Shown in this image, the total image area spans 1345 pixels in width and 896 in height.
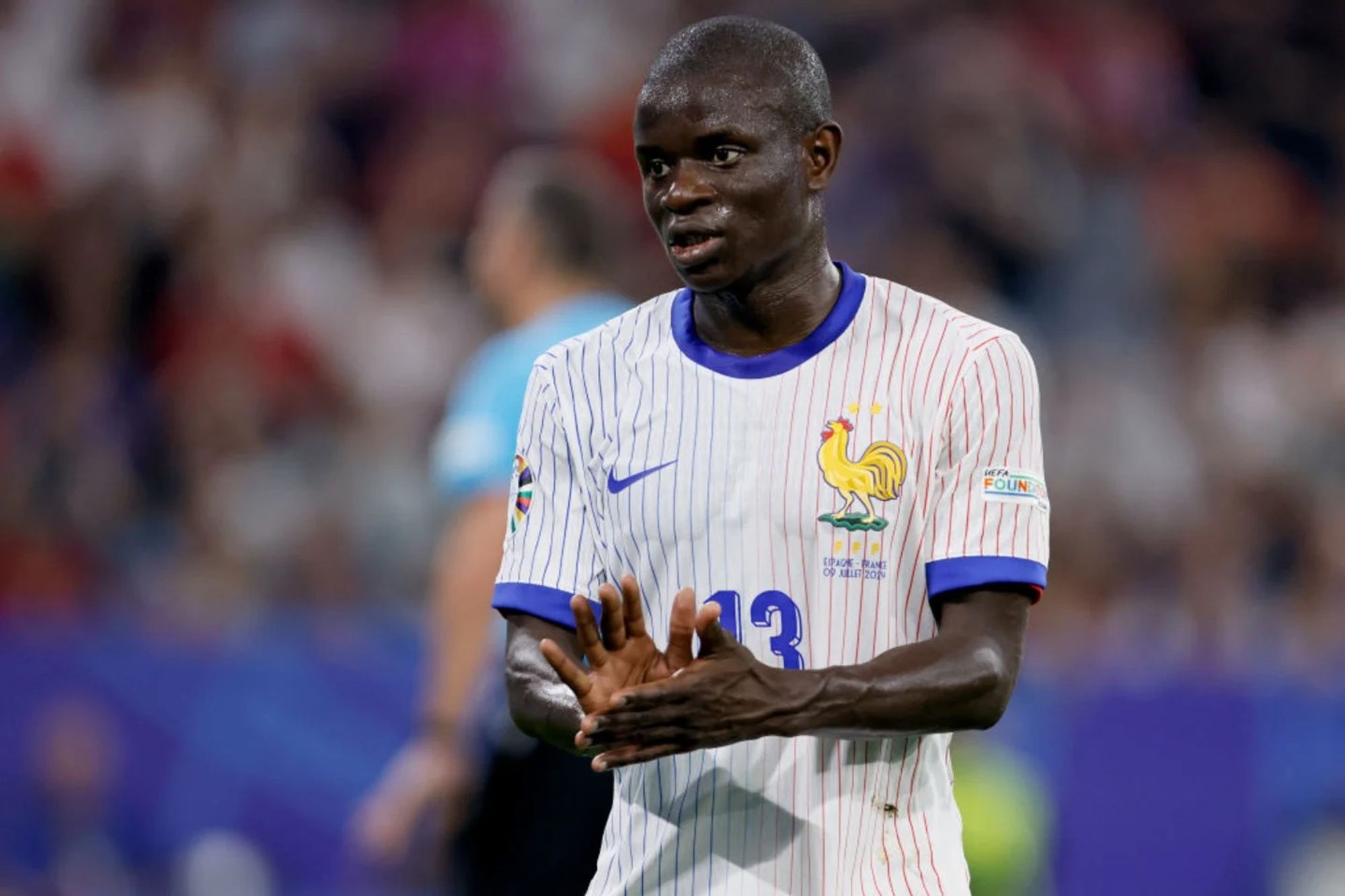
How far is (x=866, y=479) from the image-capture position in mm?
3115

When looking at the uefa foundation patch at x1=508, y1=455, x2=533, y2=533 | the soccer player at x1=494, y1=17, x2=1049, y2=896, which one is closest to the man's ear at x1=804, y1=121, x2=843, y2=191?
the soccer player at x1=494, y1=17, x2=1049, y2=896

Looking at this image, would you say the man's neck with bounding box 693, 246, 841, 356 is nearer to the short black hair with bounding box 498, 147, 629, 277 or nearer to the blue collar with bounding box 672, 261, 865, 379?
the blue collar with bounding box 672, 261, 865, 379

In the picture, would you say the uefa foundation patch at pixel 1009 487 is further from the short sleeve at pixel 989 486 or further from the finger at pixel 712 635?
the finger at pixel 712 635

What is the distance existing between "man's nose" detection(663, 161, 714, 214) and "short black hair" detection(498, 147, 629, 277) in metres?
2.86

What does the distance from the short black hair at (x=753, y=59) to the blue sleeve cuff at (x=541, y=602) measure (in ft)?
2.59

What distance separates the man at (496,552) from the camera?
219 inches

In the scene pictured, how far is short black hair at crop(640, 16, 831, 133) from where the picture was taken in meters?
3.17

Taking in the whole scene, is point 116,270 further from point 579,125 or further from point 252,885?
point 252,885

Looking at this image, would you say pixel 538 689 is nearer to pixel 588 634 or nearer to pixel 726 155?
pixel 588 634

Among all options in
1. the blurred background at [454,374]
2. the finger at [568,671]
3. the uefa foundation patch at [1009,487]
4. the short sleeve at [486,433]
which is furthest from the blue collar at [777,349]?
the blurred background at [454,374]

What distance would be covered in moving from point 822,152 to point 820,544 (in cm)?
64

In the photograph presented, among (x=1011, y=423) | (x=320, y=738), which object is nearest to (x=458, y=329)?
(x=320, y=738)

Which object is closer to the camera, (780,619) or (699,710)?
(699,710)

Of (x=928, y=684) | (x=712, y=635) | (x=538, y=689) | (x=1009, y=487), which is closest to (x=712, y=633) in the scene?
(x=712, y=635)
